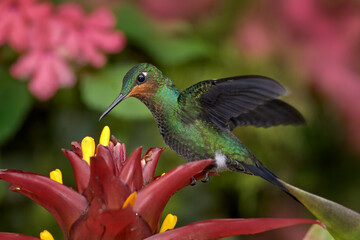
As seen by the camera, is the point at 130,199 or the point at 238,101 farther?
the point at 238,101

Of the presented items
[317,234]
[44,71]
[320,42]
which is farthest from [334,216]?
[320,42]

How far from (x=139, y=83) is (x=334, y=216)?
0.45 ft

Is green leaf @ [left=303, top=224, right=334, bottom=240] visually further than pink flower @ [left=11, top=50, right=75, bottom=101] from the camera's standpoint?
No

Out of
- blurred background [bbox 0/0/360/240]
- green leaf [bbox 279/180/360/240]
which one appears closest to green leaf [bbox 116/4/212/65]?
blurred background [bbox 0/0/360/240]

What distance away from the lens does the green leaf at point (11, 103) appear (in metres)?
0.82

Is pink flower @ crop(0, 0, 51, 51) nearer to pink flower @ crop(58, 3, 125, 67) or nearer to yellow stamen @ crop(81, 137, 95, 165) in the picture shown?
pink flower @ crop(58, 3, 125, 67)

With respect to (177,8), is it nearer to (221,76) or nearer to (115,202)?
(221,76)

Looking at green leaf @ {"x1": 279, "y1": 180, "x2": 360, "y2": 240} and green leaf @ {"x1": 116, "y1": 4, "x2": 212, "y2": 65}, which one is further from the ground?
green leaf @ {"x1": 116, "y1": 4, "x2": 212, "y2": 65}

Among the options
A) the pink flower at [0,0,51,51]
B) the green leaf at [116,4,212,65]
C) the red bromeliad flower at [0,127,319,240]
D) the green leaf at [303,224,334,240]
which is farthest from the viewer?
the green leaf at [116,4,212,65]

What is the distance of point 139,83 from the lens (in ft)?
1.22

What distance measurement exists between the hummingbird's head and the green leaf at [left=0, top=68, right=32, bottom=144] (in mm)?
471

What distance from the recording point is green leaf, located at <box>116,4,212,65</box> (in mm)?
928

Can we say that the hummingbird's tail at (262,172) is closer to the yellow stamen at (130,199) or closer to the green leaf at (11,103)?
the yellow stamen at (130,199)

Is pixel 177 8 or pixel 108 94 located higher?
pixel 177 8
